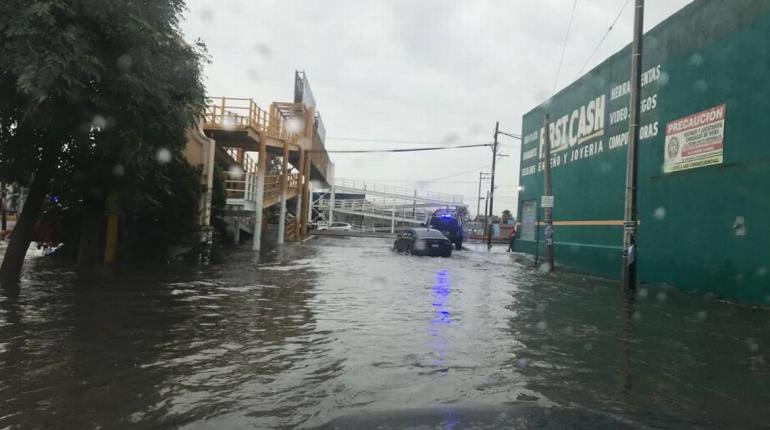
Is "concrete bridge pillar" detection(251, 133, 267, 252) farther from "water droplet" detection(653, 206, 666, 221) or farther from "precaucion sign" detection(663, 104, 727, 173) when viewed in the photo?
"precaucion sign" detection(663, 104, 727, 173)

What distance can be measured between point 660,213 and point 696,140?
207cm

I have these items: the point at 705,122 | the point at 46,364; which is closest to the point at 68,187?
the point at 46,364

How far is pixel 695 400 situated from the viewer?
5.05 metres

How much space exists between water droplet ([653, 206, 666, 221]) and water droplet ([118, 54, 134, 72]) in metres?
12.3

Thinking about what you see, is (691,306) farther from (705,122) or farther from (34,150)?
(34,150)

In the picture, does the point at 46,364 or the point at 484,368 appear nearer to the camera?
the point at 46,364

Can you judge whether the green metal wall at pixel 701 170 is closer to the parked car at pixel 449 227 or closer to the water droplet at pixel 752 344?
the water droplet at pixel 752 344

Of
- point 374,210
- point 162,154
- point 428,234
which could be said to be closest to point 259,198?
point 428,234

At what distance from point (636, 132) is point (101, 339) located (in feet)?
37.3

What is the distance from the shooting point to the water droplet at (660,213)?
1475 cm

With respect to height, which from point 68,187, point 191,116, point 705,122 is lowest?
point 68,187

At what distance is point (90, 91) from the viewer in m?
9.20

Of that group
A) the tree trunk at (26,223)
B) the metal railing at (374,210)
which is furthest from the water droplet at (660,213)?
the metal railing at (374,210)

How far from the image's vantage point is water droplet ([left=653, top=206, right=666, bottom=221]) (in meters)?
14.8
